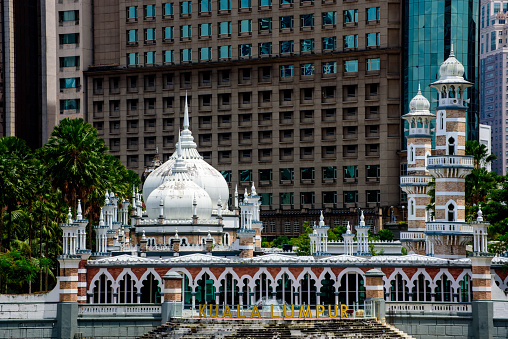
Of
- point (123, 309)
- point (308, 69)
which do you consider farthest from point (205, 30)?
point (123, 309)

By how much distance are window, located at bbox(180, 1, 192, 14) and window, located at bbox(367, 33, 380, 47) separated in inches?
1145

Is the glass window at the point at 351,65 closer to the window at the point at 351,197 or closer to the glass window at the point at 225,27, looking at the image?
the window at the point at 351,197

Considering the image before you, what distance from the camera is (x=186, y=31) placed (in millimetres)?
155500

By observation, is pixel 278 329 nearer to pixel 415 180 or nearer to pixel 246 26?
pixel 415 180

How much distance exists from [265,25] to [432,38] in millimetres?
25309

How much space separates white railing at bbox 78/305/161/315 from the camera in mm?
69062

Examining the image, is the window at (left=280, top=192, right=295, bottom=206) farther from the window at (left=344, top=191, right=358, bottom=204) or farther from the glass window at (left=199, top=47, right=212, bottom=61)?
the glass window at (left=199, top=47, right=212, bottom=61)

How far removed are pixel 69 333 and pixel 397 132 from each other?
8309cm

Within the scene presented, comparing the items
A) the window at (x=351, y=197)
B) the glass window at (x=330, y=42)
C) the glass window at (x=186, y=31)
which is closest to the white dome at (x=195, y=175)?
the window at (x=351, y=197)

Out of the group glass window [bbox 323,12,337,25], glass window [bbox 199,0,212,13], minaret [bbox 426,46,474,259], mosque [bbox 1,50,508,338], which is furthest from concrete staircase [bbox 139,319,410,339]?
glass window [bbox 199,0,212,13]

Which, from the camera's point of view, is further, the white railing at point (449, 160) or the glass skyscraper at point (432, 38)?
the glass skyscraper at point (432, 38)

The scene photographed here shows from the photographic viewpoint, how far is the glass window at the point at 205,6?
506ft

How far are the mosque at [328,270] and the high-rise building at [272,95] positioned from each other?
5846cm

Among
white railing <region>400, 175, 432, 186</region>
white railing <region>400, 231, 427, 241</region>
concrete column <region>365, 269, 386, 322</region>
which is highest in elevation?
white railing <region>400, 175, 432, 186</region>
